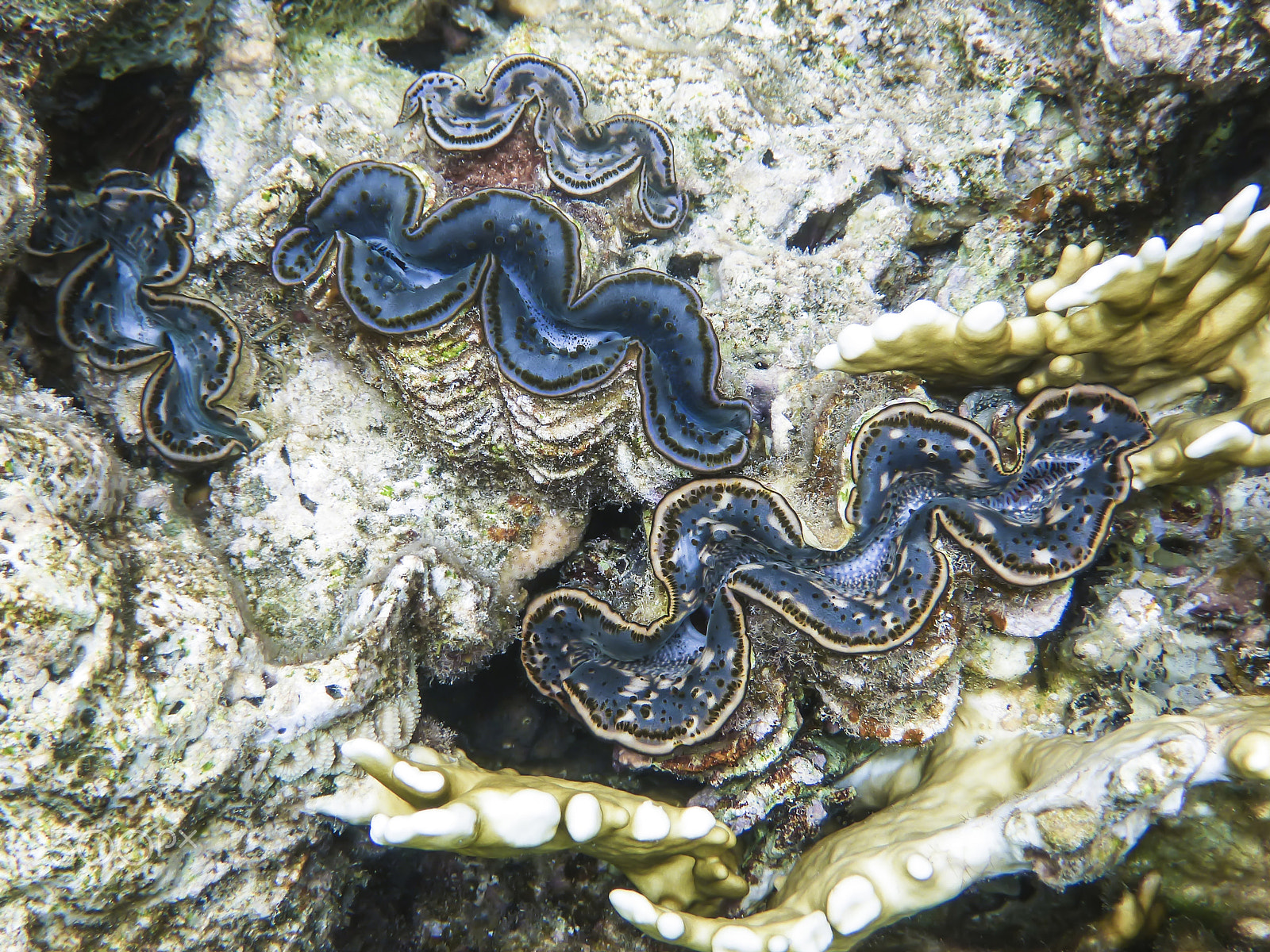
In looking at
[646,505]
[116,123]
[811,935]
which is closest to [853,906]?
[811,935]

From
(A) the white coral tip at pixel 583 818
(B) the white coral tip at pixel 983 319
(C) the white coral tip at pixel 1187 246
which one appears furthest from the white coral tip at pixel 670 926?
(C) the white coral tip at pixel 1187 246

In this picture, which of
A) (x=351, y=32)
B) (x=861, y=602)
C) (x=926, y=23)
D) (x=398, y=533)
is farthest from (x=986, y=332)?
(x=351, y=32)

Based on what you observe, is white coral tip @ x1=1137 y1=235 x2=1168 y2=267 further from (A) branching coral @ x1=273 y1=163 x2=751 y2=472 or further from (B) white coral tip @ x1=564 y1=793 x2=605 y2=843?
(B) white coral tip @ x1=564 y1=793 x2=605 y2=843

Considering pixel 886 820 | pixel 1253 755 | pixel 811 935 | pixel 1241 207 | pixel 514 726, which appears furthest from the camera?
pixel 514 726

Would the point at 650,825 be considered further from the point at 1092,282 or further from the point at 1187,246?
the point at 1187,246

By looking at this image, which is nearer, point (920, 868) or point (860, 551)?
point (920, 868)

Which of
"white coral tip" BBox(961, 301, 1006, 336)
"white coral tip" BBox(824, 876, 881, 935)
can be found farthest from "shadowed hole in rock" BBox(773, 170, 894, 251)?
"white coral tip" BBox(824, 876, 881, 935)

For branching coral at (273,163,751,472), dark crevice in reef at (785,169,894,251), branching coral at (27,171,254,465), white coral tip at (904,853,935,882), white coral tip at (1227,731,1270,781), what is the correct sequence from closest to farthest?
1. white coral tip at (1227,731,1270,781)
2. white coral tip at (904,853,935,882)
3. branching coral at (273,163,751,472)
4. branching coral at (27,171,254,465)
5. dark crevice in reef at (785,169,894,251)
